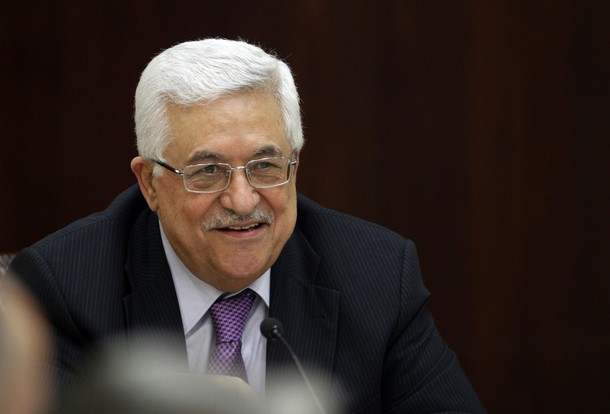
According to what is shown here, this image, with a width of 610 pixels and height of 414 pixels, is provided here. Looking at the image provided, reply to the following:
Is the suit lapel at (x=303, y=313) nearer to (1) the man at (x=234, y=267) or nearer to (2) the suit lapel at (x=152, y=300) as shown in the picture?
(1) the man at (x=234, y=267)

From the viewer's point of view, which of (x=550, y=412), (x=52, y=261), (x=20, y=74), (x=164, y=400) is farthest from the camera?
(x=550, y=412)

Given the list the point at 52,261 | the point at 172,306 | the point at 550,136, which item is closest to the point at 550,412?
the point at 550,136

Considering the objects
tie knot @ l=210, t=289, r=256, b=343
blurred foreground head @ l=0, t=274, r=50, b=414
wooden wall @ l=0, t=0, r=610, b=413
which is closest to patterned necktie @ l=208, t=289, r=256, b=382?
tie knot @ l=210, t=289, r=256, b=343

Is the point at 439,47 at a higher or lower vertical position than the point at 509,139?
higher

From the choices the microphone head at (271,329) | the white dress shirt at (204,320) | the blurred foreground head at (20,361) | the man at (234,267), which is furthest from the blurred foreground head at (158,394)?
the white dress shirt at (204,320)

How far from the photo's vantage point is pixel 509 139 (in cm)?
289

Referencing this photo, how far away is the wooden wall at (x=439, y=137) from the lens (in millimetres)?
2754

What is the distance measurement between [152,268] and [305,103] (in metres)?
0.97

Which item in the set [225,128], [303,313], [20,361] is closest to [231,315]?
[303,313]

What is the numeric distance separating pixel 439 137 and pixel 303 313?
40.7 inches

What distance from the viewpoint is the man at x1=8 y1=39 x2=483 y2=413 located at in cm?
185

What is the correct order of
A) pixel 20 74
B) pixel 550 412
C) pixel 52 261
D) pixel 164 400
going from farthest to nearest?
pixel 550 412 → pixel 20 74 → pixel 52 261 → pixel 164 400

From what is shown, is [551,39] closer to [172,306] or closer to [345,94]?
[345,94]

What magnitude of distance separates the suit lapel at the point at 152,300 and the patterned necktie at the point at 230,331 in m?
0.07
